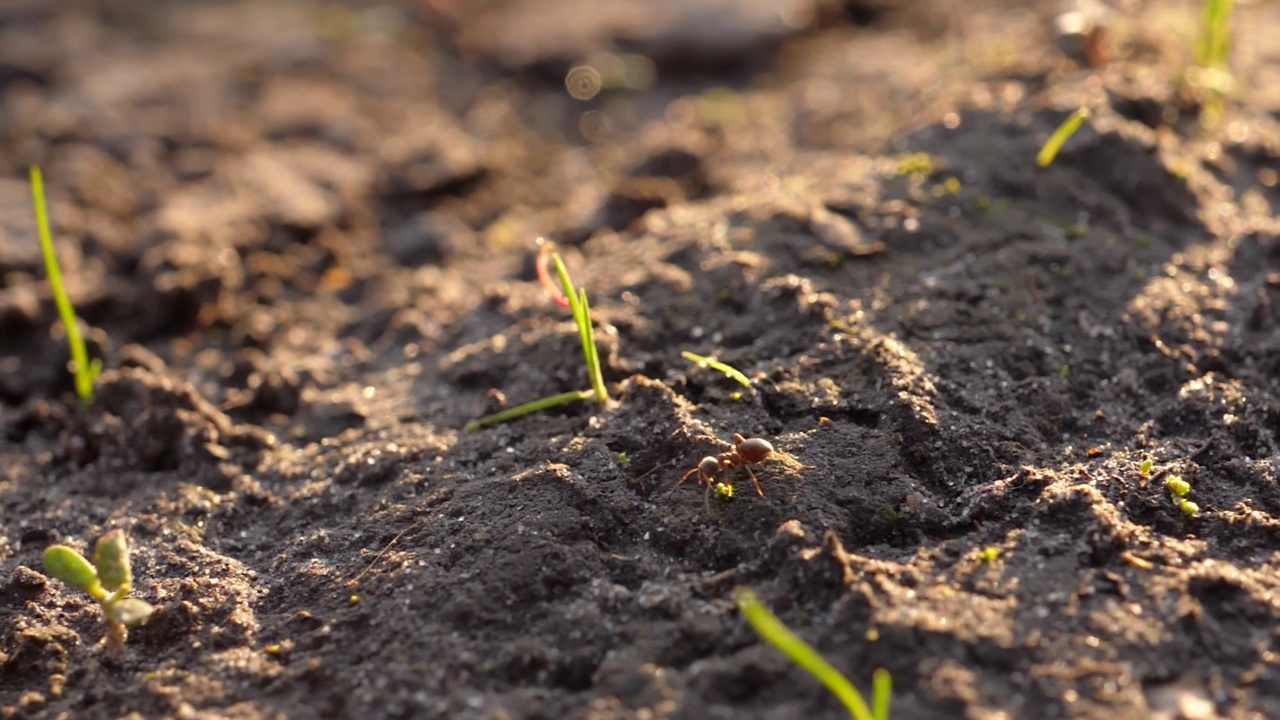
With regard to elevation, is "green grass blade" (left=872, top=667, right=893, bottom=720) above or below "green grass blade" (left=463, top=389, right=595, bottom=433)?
below

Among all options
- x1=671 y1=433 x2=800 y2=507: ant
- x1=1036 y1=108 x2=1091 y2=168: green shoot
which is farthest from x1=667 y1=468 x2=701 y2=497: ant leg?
x1=1036 y1=108 x2=1091 y2=168: green shoot

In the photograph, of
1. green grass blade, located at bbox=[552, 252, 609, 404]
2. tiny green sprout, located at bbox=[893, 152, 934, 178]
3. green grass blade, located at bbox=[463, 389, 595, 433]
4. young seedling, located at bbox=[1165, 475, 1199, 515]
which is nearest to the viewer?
young seedling, located at bbox=[1165, 475, 1199, 515]

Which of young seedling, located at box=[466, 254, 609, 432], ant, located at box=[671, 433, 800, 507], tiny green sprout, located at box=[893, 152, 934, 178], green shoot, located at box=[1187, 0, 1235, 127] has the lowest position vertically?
ant, located at box=[671, 433, 800, 507]

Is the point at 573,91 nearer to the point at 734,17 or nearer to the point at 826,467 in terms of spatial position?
the point at 734,17

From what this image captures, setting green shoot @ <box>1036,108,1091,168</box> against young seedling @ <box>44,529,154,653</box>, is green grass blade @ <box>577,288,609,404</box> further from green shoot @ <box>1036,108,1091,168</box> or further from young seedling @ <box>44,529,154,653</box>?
green shoot @ <box>1036,108,1091,168</box>

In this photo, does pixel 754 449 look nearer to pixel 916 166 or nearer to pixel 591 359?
pixel 591 359

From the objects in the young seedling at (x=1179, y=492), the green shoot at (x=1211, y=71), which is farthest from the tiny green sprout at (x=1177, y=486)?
the green shoot at (x=1211, y=71)

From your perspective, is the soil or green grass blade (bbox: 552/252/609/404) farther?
green grass blade (bbox: 552/252/609/404)
